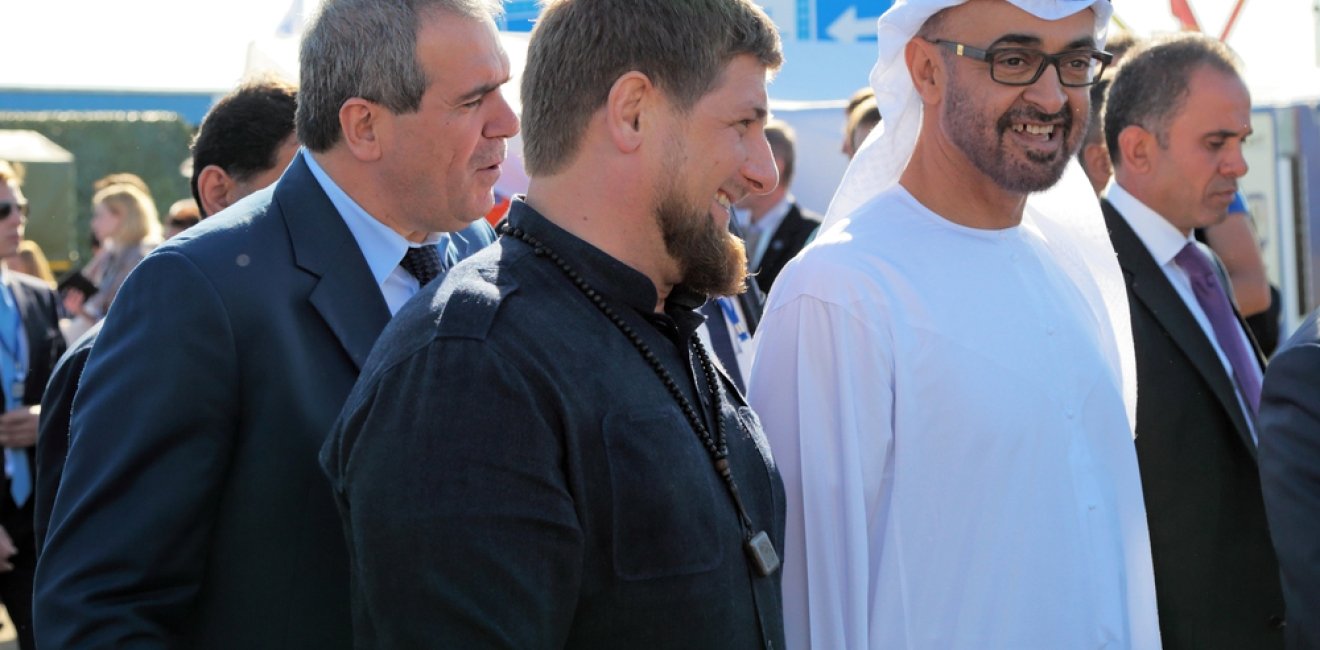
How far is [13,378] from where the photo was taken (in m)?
5.32

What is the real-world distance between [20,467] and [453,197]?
11.2 feet

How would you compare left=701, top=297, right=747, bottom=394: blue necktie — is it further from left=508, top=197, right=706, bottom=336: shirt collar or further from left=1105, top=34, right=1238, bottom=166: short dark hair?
left=508, top=197, right=706, bottom=336: shirt collar

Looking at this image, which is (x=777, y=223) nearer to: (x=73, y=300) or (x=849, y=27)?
(x=849, y=27)

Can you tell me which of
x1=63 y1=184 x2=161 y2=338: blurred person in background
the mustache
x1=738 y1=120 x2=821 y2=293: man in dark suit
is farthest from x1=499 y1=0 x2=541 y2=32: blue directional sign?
the mustache

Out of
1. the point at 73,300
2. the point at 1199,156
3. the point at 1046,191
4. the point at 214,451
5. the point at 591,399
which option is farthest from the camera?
the point at 73,300

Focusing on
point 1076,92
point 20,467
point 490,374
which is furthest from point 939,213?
point 20,467

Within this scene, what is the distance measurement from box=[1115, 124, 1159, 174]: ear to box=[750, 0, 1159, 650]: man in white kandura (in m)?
1.22

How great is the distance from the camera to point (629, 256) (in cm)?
185

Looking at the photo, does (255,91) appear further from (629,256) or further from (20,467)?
(20,467)

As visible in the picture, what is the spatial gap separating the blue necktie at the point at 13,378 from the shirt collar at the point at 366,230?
3294mm

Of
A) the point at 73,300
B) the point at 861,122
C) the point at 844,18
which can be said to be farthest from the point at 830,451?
the point at 73,300

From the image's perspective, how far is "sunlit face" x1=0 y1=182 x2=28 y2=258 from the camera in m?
6.02

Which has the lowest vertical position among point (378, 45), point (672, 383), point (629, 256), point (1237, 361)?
point (1237, 361)

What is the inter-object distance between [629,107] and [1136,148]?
7.79 ft
